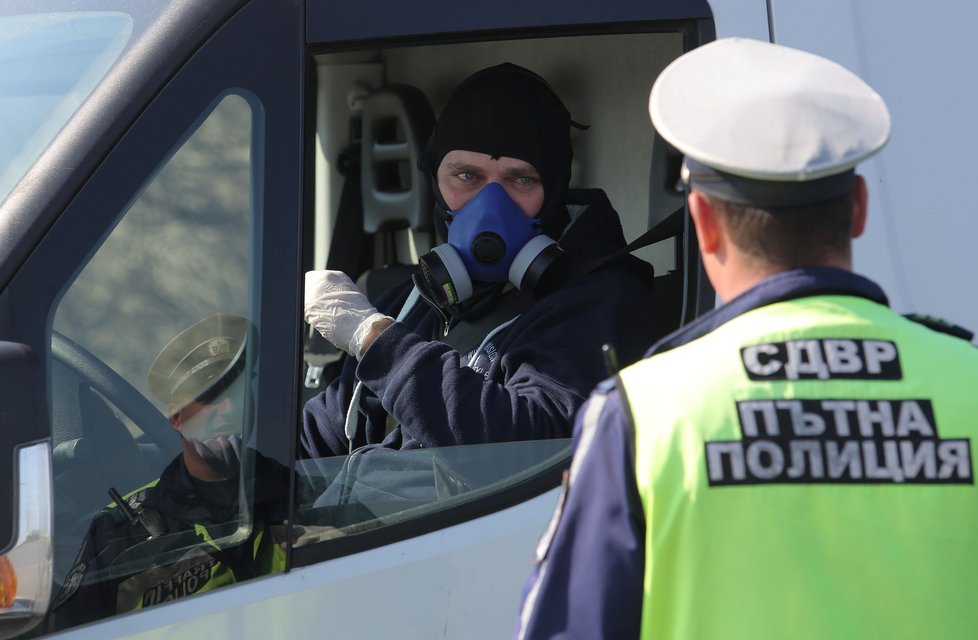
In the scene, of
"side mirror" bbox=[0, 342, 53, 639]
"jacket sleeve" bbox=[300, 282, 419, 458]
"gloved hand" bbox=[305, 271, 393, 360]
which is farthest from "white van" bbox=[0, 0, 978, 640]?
"jacket sleeve" bbox=[300, 282, 419, 458]

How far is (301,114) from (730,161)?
0.91m

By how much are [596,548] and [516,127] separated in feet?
5.43

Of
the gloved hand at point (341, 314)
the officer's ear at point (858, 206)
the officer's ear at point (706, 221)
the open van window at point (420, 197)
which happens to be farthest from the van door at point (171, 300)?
the officer's ear at point (858, 206)

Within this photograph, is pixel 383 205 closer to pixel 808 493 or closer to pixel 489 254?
pixel 489 254

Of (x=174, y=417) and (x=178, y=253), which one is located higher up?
(x=178, y=253)

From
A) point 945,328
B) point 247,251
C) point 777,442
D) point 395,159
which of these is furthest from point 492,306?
point 777,442

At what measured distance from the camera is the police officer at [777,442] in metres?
1.13

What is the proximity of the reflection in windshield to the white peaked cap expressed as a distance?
3.18 ft

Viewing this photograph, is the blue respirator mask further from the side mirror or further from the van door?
the side mirror

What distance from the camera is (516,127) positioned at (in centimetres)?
270

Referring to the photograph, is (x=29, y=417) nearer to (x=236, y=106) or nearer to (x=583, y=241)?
(x=236, y=106)

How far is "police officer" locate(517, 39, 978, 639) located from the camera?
1132 millimetres

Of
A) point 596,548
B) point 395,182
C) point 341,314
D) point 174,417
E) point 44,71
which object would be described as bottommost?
point 596,548

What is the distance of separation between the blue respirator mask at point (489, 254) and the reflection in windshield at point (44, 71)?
827mm
